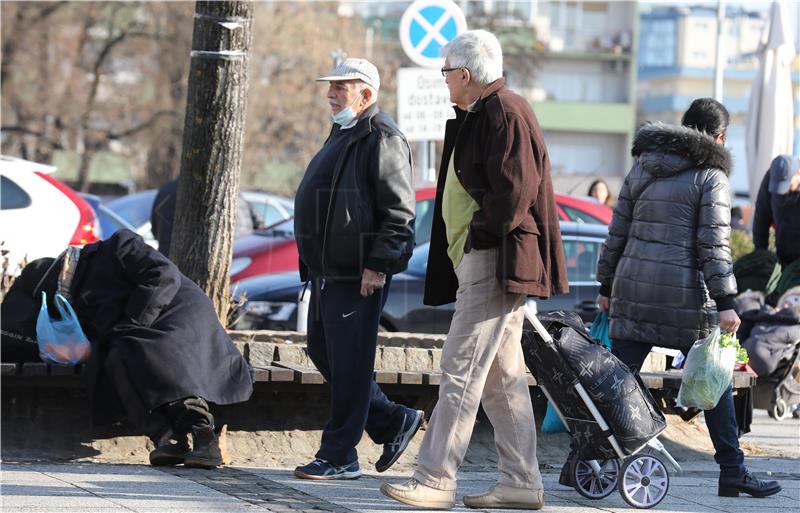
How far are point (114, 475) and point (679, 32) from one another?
103m

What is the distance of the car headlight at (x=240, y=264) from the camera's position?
12.7 metres

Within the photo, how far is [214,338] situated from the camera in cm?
716

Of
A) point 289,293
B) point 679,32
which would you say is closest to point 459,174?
point 289,293

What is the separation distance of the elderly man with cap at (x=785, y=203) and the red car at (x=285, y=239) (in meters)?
1.94

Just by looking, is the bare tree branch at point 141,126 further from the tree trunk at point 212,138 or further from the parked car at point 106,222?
the tree trunk at point 212,138

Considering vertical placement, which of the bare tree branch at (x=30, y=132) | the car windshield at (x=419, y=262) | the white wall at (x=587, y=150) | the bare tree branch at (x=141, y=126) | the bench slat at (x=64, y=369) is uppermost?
the white wall at (x=587, y=150)

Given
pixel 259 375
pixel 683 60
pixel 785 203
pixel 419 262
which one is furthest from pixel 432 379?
pixel 683 60

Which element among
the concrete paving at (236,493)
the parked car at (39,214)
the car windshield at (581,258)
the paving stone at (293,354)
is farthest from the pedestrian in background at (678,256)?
the parked car at (39,214)

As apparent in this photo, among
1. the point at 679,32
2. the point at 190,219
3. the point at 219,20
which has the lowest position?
the point at 190,219

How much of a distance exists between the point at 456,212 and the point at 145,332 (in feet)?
6.05

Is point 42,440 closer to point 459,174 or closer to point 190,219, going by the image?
point 190,219

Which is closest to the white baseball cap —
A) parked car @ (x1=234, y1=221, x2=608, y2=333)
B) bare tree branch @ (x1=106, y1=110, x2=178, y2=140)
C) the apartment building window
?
parked car @ (x1=234, y1=221, x2=608, y2=333)

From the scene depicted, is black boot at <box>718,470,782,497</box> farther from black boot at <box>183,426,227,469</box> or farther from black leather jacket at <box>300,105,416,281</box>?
black boot at <box>183,426,227,469</box>

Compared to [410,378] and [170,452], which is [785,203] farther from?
[170,452]
